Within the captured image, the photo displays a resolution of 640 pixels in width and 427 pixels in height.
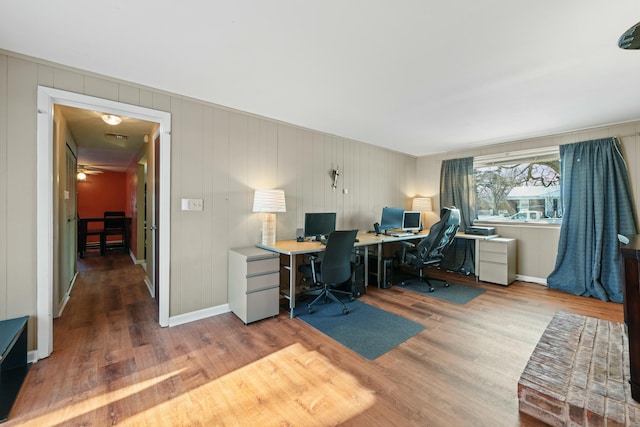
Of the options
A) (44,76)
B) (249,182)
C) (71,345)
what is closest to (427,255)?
(249,182)

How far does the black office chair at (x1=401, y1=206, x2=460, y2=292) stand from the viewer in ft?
11.9

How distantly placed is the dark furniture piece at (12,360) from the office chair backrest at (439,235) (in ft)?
13.2

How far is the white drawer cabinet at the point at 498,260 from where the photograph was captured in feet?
13.1

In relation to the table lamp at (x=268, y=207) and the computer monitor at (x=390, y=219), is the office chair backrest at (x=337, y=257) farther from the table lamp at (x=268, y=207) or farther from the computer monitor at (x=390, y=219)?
the computer monitor at (x=390, y=219)

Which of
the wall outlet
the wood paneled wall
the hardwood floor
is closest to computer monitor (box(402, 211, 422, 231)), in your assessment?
the wood paneled wall

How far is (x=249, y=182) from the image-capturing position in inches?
127

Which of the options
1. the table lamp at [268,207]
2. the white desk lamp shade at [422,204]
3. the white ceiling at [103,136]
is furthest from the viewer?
the white desk lamp shade at [422,204]

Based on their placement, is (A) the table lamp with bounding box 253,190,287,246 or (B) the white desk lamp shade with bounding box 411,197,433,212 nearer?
(A) the table lamp with bounding box 253,190,287,246

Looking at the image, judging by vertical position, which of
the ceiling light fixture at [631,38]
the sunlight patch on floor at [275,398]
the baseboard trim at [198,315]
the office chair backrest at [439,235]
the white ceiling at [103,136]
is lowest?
the sunlight patch on floor at [275,398]

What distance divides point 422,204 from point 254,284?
3.83 metres

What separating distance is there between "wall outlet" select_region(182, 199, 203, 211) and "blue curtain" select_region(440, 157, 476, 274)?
432cm

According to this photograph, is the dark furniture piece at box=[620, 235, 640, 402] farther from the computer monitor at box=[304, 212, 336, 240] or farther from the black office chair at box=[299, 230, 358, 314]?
the computer monitor at box=[304, 212, 336, 240]

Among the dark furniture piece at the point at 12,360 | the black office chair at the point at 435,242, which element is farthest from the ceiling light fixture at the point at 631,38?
the dark furniture piece at the point at 12,360

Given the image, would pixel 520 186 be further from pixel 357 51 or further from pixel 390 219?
pixel 357 51
